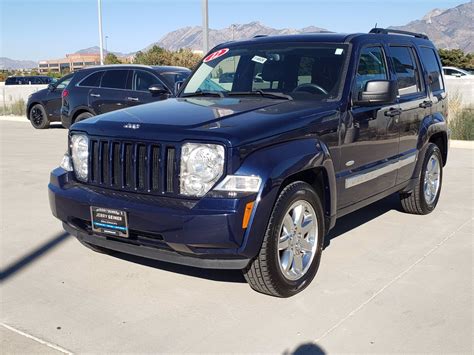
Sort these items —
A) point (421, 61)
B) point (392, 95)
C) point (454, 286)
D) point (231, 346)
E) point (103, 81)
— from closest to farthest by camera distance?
point (231, 346) < point (454, 286) < point (392, 95) < point (421, 61) < point (103, 81)

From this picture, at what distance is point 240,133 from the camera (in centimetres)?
368

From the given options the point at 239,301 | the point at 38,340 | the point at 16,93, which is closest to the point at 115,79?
the point at 239,301

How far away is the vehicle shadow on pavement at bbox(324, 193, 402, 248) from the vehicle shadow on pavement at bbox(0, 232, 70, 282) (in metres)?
2.62

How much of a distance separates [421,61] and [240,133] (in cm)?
337

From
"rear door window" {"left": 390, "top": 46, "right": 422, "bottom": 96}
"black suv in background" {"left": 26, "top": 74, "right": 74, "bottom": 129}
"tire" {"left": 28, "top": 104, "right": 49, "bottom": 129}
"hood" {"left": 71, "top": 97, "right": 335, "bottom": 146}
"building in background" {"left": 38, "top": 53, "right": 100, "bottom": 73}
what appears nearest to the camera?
"hood" {"left": 71, "top": 97, "right": 335, "bottom": 146}

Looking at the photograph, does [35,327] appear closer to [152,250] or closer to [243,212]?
[152,250]

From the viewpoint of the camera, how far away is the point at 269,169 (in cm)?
369

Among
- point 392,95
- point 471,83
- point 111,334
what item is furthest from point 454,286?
point 471,83

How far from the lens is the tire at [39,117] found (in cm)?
1558

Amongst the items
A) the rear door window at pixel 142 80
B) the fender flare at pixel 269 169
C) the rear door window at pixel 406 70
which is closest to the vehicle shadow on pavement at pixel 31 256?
the fender flare at pixel 269 169

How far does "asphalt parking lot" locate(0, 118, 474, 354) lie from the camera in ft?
11.4

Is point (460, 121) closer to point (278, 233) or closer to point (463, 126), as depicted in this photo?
point (463, 126)

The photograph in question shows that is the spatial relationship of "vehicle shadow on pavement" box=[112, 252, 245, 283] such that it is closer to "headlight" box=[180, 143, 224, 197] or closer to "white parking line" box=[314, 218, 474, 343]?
"white parking line" box=[314, 218, 474, 343]

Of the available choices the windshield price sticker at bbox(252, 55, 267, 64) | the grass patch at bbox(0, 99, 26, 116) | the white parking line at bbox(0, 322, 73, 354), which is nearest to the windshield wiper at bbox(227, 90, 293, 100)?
the windshield price sticker at bbox(252, 55, 267, 64)
